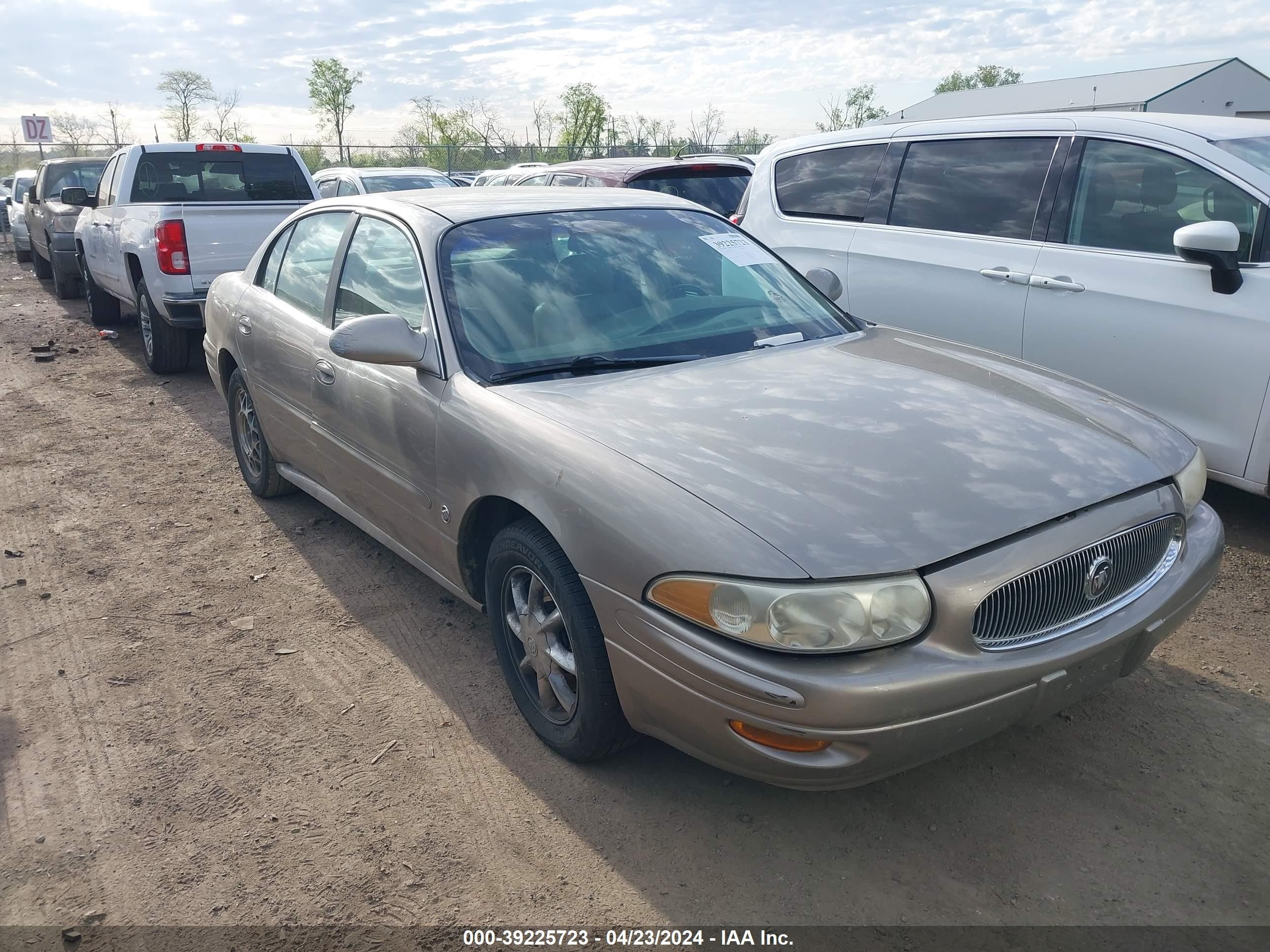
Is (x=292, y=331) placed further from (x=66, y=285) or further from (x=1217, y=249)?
(x=66, y=285)

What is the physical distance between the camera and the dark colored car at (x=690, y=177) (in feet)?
28.9

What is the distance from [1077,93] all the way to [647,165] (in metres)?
33.1

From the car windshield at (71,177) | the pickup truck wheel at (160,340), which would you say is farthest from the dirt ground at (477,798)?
the car windshield at (71,177)

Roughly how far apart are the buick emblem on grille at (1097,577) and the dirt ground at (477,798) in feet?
2.16

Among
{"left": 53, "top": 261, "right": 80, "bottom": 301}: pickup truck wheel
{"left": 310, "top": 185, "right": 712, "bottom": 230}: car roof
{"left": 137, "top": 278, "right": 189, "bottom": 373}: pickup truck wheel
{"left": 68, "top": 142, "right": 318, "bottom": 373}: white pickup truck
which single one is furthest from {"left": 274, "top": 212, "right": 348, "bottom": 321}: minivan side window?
{"left": 53, "top": 261, "right": 80, "bottom": 301}: pickup truck wheel

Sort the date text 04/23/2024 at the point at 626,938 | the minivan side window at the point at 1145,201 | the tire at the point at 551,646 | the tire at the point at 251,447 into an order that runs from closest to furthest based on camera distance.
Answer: the date text 04/23/2024 at the point at 626,938, the tire at the point at 551,646, the minivan side window at the point at 1145,201, the tire at the point at 251,447

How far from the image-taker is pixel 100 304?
11.0 m

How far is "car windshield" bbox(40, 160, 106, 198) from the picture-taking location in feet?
46.3

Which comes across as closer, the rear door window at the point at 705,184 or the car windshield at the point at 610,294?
the car windshield at the point at 610,294

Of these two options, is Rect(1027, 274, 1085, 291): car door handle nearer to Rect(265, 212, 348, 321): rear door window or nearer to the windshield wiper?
the windshield wiper

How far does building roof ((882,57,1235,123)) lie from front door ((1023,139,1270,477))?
103 feet

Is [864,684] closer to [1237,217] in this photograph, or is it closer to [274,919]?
[274,919]

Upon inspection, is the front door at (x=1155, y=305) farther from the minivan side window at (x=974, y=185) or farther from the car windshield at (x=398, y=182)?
the car windshield at (x=398, y=182)

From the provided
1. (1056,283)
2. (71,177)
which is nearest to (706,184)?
(1056,283)
